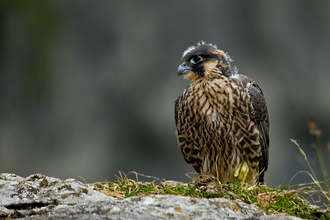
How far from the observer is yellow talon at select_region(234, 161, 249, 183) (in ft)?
16.8

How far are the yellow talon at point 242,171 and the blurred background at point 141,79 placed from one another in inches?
177

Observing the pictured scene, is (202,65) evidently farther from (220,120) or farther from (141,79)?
(141,79)

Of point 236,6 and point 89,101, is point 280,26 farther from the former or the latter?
point 89,101

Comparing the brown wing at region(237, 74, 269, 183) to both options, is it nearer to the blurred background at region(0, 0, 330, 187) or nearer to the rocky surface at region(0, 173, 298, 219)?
the rocky surface at region(0, 173, 298, 219)

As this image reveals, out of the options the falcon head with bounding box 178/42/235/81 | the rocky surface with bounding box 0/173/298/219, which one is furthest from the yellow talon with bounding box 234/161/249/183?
the rocky surface with bounding box 0/173/298/219

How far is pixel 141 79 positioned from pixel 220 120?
16.4ft

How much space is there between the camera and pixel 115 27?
993cm

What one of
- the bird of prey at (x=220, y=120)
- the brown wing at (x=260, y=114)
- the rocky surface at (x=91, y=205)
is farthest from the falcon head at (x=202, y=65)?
the rocky surface at (x=91, y=205)

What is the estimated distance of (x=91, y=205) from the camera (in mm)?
3008

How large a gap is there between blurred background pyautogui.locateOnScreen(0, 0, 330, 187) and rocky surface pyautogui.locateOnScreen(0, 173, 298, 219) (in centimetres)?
604

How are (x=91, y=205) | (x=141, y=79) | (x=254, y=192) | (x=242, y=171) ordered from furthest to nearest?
(x=141, y=79) < (x=242, y=171) < (x=254, y=192) < (x=91, y=205)

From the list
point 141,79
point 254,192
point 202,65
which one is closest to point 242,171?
point 202,65

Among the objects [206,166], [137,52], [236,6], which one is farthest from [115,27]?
[206,166]

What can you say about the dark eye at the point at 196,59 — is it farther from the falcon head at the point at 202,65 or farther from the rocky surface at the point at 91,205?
the rocky surface at the point at 91,205
